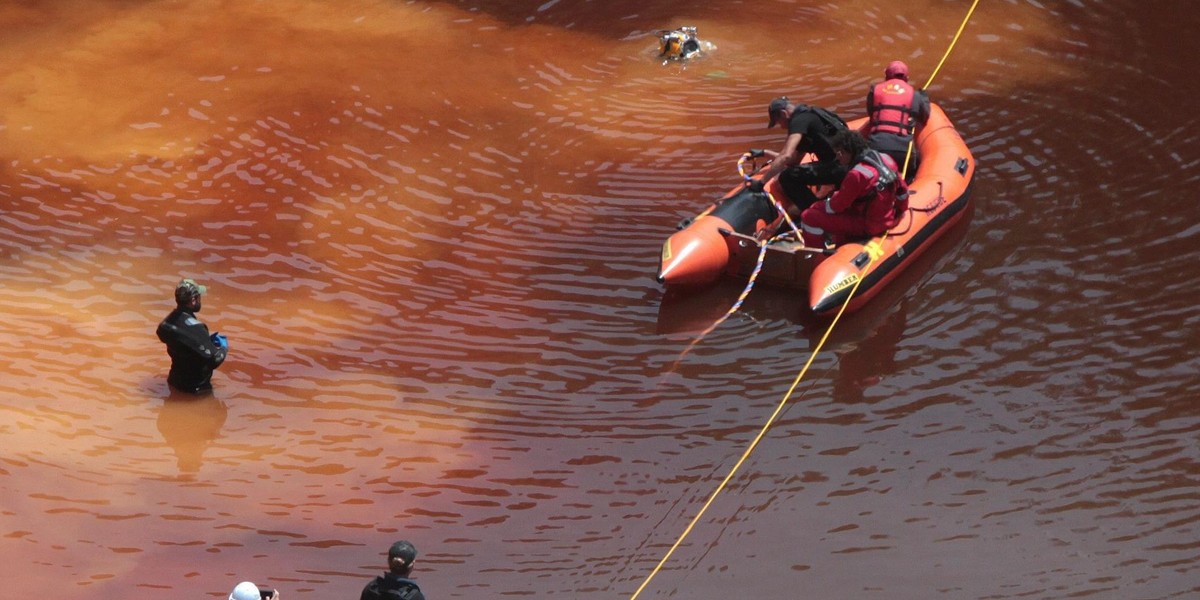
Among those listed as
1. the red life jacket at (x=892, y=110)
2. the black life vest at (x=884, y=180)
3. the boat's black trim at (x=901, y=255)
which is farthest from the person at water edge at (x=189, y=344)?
the red life jacket at (x=892, y=110)

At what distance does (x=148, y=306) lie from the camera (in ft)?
33.5

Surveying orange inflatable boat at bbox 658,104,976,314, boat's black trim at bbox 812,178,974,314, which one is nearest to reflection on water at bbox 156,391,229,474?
orange inflatable boat at bbox 658,104,976,314


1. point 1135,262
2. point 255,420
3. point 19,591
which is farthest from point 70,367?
point 1135,262

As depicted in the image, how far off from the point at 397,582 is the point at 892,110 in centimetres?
647

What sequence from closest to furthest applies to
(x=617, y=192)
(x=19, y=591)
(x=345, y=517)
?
(x=19, y=591) < (x=345, y=517) < (x=617, y=192)

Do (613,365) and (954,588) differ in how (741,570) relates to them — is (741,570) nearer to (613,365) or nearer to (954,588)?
(954,588)

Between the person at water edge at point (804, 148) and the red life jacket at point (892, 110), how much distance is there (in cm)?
84

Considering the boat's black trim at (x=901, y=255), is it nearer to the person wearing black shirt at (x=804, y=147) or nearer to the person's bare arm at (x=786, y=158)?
the person wearing black shirt at (x=804, y=147)

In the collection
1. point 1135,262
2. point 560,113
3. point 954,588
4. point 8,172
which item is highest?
point 8,172

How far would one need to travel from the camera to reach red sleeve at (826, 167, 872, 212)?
1009cm

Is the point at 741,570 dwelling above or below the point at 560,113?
below

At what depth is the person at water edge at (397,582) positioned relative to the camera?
6465 millimetres

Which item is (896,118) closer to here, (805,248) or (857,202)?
(857,202)

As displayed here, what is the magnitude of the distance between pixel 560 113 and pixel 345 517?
5681 millimetres
